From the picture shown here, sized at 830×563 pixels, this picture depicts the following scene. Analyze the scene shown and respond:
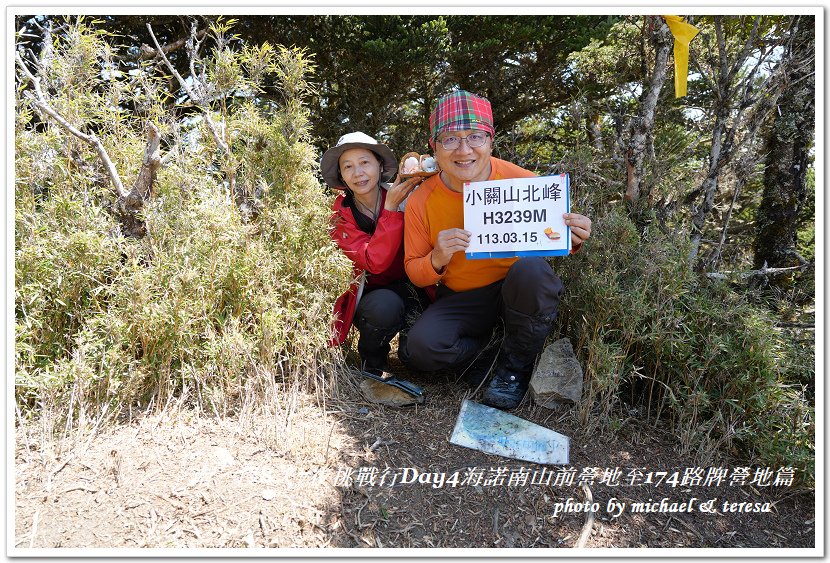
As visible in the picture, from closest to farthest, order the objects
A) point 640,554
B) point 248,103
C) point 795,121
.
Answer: point 640,554, point 248,103, point 795,121

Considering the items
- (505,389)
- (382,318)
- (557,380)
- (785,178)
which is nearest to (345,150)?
(382,318)

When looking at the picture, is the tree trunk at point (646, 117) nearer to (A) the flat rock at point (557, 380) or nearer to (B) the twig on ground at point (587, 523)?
(A) the flat rock at point (557, 380)

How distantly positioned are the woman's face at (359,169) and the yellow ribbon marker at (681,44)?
1968mm

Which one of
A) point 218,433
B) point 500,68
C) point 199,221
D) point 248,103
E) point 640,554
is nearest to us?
point 640,554

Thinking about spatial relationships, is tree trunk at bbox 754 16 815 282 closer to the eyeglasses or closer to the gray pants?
the gray pants

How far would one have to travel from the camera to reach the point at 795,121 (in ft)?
13.3

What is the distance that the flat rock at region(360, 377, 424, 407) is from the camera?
2.97 meters

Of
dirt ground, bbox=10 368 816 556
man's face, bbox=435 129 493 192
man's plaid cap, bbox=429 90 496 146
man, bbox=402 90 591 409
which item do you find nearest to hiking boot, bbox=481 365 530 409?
man, bbox=402 90 591 409

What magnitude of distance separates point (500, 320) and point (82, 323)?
2.38 metres

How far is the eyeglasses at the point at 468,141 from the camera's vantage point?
2.82 m

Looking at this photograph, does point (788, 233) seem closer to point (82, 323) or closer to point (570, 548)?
point (570, 548)

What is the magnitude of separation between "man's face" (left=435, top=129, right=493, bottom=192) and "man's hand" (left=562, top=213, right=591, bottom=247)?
55 cm

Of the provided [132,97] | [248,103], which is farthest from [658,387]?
[132,97]

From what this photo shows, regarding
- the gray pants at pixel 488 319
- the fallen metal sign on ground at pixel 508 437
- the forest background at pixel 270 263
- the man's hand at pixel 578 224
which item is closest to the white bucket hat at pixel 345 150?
the forest background at pixel 270 263
